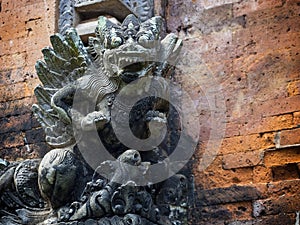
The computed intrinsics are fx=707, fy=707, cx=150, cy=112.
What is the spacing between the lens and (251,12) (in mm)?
4516

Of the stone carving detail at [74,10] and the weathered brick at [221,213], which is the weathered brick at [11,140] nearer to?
the stone carving detail at [74,10]

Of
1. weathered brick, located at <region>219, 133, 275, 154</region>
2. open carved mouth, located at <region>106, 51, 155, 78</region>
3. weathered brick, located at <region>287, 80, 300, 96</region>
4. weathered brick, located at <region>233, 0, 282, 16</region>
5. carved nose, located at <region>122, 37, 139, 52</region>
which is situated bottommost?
weathered brick, located at <region>219, 133, 275, 154</region>

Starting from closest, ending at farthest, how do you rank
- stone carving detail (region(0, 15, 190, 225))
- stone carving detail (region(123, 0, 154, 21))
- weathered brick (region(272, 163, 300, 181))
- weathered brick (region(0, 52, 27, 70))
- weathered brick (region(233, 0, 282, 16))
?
stone carving detail (region(0, 15, 190, 225)) < weathered brick (region(272, 163, 300, 181)) < weathered brick (region(233, 0, 282, 16)) < stone carving detail (region(123, 0, 154, 21)) < weathered brick (region(0, 52, 27, 70))

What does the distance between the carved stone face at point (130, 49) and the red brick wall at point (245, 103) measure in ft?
2.05

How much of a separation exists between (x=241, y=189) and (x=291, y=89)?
0.67 meters

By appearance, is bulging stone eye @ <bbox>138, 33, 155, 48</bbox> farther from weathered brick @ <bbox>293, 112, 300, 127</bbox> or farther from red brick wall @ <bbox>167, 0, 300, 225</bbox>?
weathered brick @ <bbox>293, 112, 300, 127</bbox>

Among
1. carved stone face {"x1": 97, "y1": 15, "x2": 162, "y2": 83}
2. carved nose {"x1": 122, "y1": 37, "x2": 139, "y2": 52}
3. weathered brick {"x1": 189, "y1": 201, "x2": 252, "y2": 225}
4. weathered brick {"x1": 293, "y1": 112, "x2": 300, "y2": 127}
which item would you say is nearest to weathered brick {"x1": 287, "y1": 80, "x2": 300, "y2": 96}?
weathered brick {"x1": 293, "y1": 112, "x2": 300, "y2": 127}

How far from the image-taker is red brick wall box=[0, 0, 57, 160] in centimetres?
472

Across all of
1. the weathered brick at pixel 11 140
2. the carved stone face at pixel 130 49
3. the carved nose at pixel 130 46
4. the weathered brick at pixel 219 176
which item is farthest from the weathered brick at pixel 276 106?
the weathered brick at pixel 11 140

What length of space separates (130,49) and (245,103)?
2.89 feet

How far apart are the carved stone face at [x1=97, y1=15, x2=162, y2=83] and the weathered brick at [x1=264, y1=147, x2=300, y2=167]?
34.3 inches

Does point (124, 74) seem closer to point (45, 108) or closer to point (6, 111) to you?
point (45, 108)

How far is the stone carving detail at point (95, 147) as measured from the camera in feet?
12.0

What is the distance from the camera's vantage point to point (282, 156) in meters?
4.06
